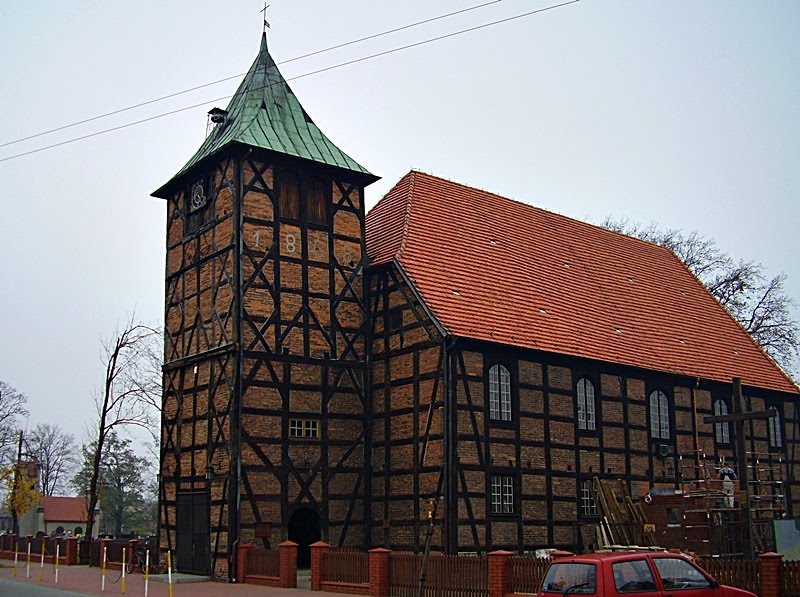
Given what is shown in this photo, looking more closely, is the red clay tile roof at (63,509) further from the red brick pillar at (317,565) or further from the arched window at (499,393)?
the red brick pillar at (317,565)

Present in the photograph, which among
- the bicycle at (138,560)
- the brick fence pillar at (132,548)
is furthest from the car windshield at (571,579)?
the brick fence pillar at (132,548)

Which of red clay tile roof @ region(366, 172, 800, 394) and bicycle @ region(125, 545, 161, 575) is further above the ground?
red clay tile roof @ region(366, 172, 800, 394)

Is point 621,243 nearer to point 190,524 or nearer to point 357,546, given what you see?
point 357,546

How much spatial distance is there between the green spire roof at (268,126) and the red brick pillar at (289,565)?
11.2m

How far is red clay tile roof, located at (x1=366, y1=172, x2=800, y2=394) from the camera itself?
27.7 m

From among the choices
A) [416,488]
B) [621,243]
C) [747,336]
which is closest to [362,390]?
[416,488]

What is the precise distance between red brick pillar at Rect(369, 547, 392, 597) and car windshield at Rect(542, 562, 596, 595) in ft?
25.8

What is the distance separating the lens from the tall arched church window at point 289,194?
27.5 meters

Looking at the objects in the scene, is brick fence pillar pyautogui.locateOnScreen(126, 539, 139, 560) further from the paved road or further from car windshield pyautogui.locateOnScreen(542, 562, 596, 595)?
car windshield pyautogui.locateOnScreen(542, 562, 596, 595)

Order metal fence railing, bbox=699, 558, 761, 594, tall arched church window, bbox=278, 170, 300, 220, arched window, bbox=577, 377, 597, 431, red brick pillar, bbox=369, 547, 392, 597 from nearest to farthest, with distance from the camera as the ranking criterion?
metal fence railing, bbox=699, 558, 761, 594 → red brick pillar, bbox=369, 547, 392, 597 → tall arched church window, bbox=278, 170, 300, 220 → arched window, bbox=577, 377, 597, 431

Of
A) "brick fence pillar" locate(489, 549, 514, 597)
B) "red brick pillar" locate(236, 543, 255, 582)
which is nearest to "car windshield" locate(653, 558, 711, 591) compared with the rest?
"brick fence pillar" locate(489, 549, 514, 597)

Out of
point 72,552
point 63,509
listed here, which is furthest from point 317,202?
point 63,509

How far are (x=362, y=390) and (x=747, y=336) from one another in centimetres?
1834

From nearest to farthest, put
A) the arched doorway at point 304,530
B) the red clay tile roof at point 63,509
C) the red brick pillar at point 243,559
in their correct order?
the red brick pillar at point 243,559, the arched doorway at point 304,530, the red clay tile roof at point 63,509
